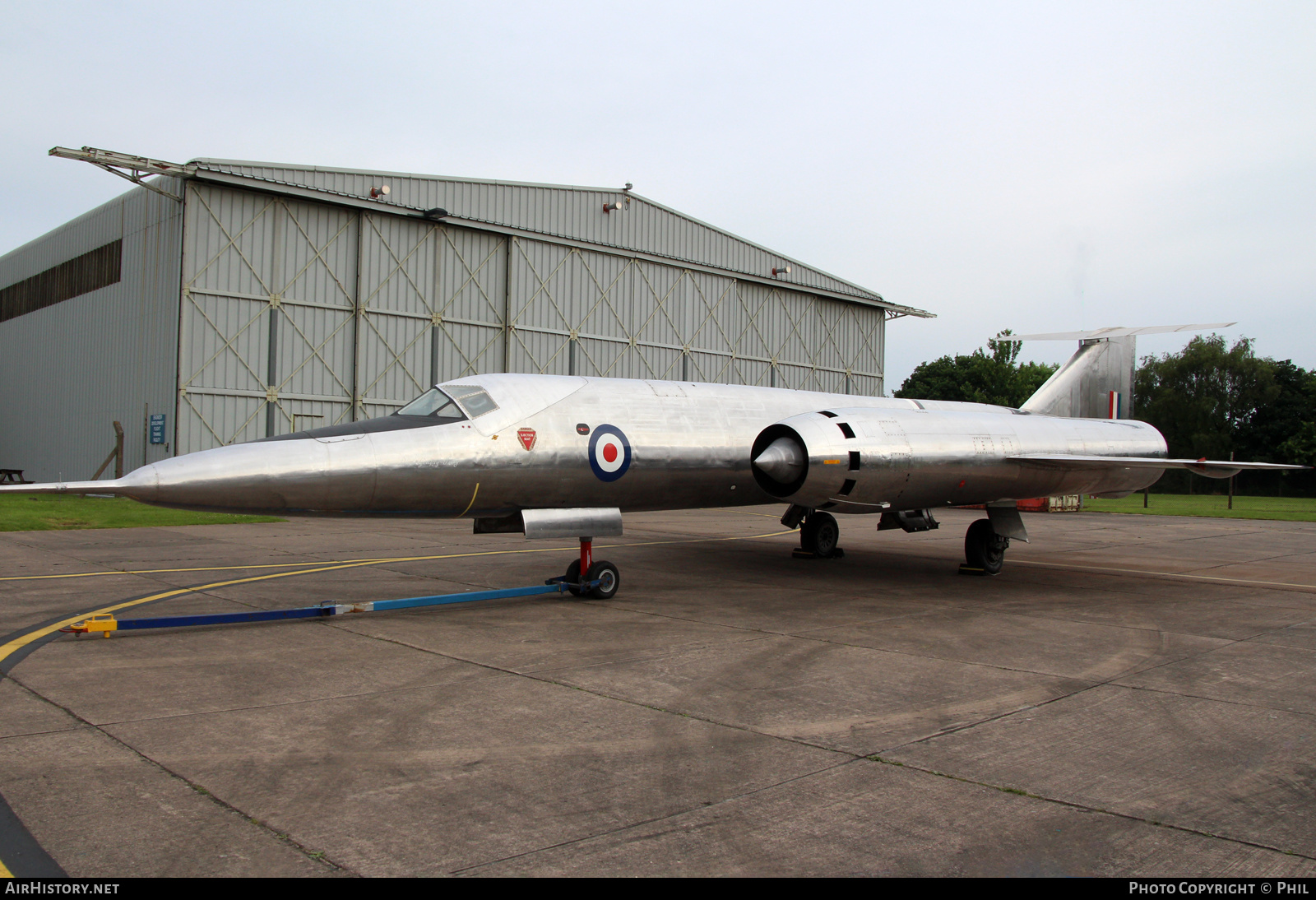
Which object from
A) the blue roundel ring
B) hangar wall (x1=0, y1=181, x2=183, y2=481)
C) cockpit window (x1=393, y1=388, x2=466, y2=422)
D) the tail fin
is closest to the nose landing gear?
the tail fin

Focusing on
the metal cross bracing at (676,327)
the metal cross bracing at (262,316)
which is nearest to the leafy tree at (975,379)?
the metal cross bracing at (676,327)

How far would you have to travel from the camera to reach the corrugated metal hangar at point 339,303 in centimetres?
2197

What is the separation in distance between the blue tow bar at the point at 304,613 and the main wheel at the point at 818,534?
594cm

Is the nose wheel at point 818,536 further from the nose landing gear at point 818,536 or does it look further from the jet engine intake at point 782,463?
the jet engine intake at point 782,463

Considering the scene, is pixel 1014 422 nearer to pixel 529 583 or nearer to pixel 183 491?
pixel 529 583

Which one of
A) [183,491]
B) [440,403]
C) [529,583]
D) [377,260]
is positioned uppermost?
[377,260]

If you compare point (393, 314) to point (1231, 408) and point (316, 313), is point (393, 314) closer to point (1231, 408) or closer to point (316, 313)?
point (316, 313)

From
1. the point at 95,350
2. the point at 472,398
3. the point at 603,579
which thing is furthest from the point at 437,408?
the point at 95,350

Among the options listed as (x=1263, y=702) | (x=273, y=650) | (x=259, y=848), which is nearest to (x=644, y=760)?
(x=259, y=848)

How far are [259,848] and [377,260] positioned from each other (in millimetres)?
22663

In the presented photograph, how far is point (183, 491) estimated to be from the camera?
7250 millimetres
